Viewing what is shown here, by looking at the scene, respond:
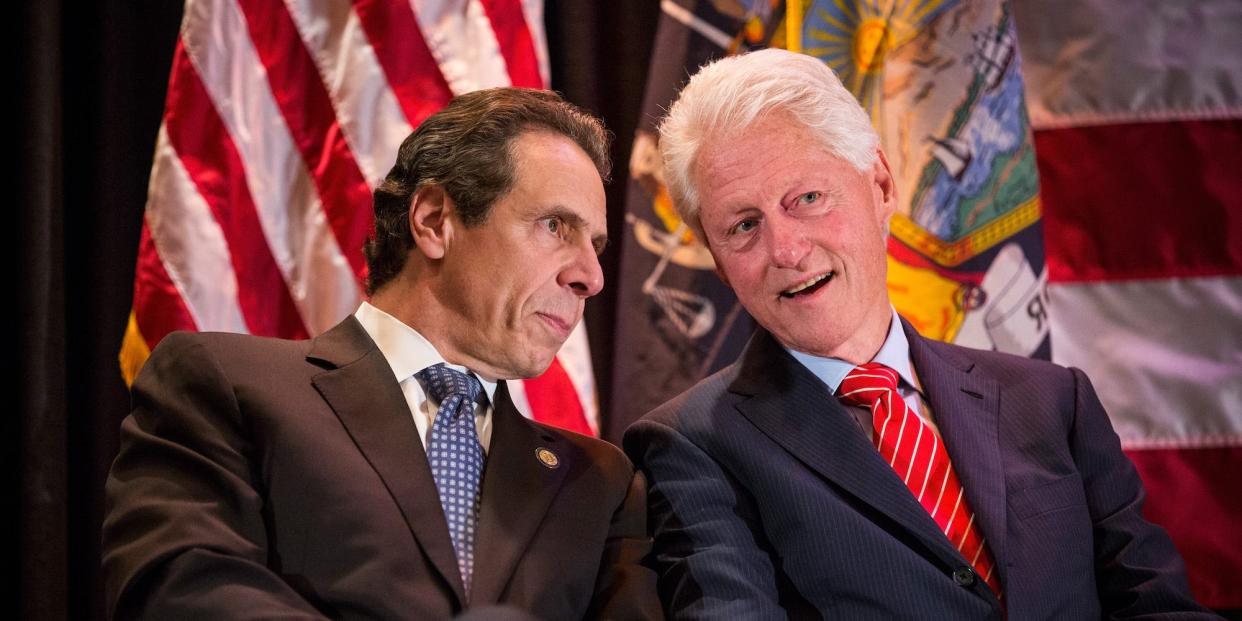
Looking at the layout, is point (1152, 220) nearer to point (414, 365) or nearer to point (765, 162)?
point (765, 162)

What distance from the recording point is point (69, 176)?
9.98 ft

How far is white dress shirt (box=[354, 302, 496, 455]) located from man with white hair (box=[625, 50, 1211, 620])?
0.30 m

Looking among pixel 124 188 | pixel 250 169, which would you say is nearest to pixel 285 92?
pixel 250 169

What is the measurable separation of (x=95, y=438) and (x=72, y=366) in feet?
0.66

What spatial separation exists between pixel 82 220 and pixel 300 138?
2.04 feet

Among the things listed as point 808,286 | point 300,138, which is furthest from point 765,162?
point 300,138

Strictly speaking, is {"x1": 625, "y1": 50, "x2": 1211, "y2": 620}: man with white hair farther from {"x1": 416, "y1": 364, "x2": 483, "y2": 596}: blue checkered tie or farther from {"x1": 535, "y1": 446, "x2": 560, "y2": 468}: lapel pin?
{"x1": 416, "y1": 364, "x2": 483, "y2": 596}: blue checkered tie

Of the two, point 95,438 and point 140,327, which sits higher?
point 140,327

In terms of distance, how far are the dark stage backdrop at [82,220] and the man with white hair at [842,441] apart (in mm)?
980

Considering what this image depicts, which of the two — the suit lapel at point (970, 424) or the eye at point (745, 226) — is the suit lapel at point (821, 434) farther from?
the eye at point (745, 226)

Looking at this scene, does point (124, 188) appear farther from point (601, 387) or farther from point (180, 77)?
point (601, 387)

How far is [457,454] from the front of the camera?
1.97 meters

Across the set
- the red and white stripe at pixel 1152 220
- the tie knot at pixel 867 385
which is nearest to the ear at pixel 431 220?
the tie knot at pixel 867 385

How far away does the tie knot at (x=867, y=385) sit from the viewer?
6.75 feet
